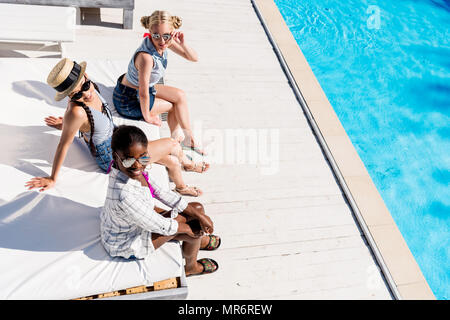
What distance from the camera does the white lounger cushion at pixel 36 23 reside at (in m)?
4.47

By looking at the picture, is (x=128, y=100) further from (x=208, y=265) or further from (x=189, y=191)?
(x=208, y=265)

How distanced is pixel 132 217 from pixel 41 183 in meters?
1.22

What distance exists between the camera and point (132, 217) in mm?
2408

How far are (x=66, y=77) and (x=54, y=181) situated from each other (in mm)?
934

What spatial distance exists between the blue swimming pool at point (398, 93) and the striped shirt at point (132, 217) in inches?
151

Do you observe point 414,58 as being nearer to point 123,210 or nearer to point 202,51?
point 202,51

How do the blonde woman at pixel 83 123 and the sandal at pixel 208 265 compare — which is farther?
the sandal at pixel 208 265

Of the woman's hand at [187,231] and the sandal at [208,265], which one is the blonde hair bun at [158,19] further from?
the sandal at [208,265]

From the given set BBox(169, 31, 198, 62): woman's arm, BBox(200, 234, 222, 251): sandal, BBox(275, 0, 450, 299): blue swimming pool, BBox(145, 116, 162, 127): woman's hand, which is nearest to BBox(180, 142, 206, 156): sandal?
BBox(145, 116, 162, 127): woman's hand

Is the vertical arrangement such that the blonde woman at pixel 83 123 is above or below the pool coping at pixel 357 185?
above

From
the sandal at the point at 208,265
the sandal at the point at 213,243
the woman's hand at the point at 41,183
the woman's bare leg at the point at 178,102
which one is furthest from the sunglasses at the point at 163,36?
the sandal at the point at 208,265

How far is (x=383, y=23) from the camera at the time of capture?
28.4 feet

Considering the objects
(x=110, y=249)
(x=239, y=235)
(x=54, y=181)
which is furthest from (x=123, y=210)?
(x=239, y=235)

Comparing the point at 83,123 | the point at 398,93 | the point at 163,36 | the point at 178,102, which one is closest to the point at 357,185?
the point at 178,102
